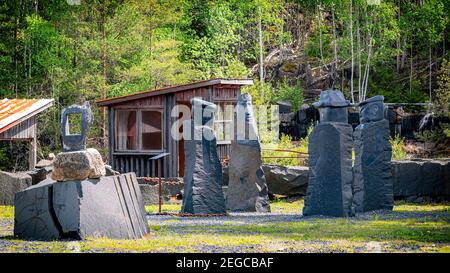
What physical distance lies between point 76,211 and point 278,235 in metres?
3.59

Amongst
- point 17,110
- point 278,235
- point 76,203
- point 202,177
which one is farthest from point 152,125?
point 76,203

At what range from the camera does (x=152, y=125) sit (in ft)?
103

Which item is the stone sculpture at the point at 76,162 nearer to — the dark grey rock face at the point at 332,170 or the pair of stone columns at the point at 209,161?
the pair of stone columns at the point at 209,161

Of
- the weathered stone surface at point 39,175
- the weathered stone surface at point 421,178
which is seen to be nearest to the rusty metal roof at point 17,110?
the weathered stone surface at point 39,175

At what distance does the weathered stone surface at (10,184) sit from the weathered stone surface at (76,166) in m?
9.82

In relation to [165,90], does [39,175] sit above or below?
below

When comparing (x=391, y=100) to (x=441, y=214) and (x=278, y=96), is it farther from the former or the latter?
(x=441, y=214)

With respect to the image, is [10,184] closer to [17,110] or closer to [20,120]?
[20,120]

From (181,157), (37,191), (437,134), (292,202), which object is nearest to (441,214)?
(292,202)

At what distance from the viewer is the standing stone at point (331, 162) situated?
20.0 metres

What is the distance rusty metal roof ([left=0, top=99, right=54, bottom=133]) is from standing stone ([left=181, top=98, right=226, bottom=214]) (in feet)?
28.9

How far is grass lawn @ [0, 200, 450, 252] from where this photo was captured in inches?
554

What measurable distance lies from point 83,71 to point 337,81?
1532 centimetres

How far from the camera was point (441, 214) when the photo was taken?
20875 millimetres
